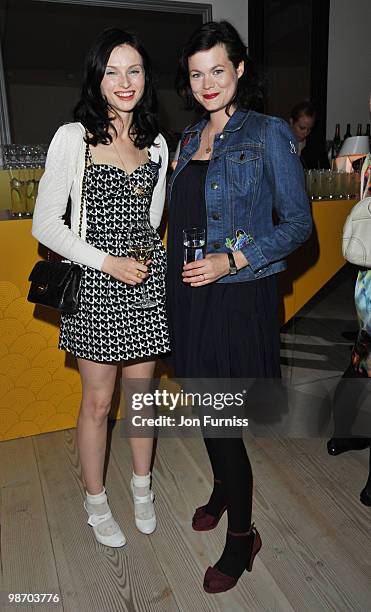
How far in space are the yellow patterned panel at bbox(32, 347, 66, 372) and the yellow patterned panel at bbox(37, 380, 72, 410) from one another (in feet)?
0.11

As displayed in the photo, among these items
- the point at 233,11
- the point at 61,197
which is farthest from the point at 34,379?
the point at 233,11

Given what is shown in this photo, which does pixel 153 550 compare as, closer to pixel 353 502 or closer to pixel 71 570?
pixel 71 570

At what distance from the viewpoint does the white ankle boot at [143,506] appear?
6.30 ft

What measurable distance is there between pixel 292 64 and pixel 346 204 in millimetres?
3890

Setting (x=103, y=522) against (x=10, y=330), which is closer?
(x=103, y=522)

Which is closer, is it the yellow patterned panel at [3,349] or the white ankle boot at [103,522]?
the white ankle boot at [103,522]

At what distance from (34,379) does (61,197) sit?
119 centimetres

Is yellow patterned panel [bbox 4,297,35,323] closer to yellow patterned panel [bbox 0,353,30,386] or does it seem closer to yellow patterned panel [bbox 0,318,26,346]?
yellow patterned panel [bbox 0,318,26,346]

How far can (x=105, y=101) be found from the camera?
1592mm

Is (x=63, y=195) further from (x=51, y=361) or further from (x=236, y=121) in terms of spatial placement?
(x=51, y=361)

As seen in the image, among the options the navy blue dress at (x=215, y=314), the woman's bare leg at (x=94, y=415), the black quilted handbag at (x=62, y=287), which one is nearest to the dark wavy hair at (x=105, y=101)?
the navy blue dress at (x=215, y=314)

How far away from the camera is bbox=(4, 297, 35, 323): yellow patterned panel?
2385 mm

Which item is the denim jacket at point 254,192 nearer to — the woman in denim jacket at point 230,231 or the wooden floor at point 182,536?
the woman in denim jacket at point 230,231

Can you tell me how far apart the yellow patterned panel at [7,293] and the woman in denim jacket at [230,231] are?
0.99 meters
